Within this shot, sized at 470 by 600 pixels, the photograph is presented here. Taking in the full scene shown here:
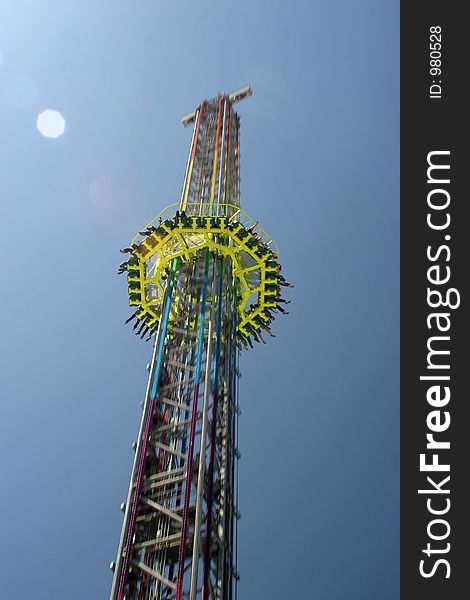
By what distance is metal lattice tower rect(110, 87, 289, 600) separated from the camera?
17047 millimetres

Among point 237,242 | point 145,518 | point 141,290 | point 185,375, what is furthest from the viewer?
point 141,290

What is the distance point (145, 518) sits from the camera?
17.6 meters

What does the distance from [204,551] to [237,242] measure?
1292cm

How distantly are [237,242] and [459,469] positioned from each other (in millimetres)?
13239

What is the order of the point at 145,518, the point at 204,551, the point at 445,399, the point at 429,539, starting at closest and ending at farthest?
the point at 429,539 < the point at 445,399 < the point at 204,551 < the point at 145,518

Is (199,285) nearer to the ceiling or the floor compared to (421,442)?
nearer to the ceiling

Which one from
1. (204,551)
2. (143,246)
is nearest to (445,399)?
(204,551)

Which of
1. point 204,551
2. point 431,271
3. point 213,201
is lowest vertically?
point 204,551

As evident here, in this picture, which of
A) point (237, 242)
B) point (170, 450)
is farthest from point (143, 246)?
point (170, 450)

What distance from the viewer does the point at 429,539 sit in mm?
14555

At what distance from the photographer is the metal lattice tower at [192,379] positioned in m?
17.0

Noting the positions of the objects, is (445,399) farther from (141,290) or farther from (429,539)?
(141,290)

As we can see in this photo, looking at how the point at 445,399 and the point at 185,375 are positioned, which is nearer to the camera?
the point at 445,399

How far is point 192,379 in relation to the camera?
2066 cm
